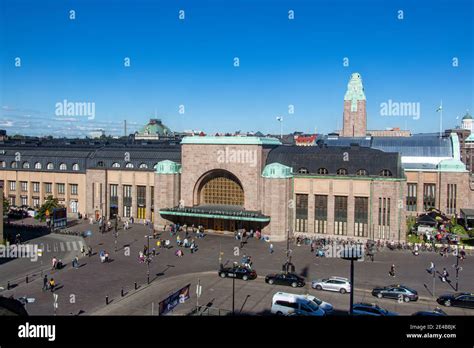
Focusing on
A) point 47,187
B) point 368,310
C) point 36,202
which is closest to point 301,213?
point 368,310

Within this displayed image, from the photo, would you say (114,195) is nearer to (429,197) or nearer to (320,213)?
(320,213)

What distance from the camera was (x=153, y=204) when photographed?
224 feet

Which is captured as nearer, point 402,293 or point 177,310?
point 177,310

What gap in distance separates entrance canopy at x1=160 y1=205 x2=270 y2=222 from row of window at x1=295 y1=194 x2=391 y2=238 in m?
4.97

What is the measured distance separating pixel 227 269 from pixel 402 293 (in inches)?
561

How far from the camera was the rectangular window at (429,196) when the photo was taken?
248 ft

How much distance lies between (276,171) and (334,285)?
75.3ft

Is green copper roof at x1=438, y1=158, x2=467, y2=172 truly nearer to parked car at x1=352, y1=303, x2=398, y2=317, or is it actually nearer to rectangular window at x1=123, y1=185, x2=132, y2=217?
rectangular window at x1=123, y1=185, x2=132, y2=217

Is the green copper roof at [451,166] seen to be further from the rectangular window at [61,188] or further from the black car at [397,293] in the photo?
the rectangular window at [61,188]

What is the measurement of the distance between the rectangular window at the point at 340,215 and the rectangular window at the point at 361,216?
50.1 inches

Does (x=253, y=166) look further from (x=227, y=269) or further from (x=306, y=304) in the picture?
(x=306, y=304)

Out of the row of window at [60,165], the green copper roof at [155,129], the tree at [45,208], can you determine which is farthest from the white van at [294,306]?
the green copper roof at [155,129]

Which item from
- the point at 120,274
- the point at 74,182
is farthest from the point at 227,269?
the point at 74,182

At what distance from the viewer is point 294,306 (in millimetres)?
30031
